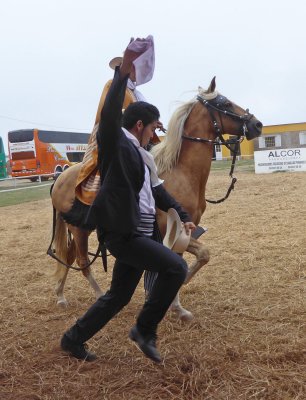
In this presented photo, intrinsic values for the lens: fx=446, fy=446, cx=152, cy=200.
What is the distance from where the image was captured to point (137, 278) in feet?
10.00

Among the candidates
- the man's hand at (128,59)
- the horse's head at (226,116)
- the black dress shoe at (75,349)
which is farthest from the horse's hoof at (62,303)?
the man's hand at (128,59)

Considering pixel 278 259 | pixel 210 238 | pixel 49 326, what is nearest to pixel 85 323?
pixel 49 326

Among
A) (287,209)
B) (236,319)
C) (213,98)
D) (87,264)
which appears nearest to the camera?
(236,319)

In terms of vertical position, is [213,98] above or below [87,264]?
above

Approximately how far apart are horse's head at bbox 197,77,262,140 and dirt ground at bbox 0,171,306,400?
1699 millimetres

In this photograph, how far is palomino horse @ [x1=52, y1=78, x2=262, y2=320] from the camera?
4102 millimetres

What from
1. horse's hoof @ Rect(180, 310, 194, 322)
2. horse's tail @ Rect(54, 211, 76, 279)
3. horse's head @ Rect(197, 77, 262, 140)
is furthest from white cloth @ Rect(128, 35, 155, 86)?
horse's tail @ Rect(54, 211, 76, 279)

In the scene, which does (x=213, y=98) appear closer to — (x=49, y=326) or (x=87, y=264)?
(x=87, y=264)

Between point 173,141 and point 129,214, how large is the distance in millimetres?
1750

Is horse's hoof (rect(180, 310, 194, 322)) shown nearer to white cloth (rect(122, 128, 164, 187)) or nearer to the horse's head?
white cloth (rect(122, 128, 164, 187))

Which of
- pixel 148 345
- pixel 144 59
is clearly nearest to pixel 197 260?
pixel 148 345

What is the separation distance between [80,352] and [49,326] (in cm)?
110

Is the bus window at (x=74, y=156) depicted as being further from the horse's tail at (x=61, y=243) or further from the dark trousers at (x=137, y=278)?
the dark trousers at (x=137, y=278)

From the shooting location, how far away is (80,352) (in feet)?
10.5
